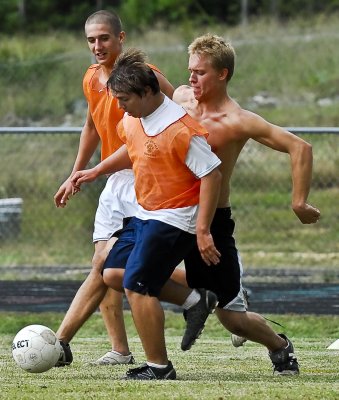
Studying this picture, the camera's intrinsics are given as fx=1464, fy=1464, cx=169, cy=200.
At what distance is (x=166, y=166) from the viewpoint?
772cm

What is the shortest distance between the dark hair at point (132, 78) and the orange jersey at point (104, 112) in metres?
1.09

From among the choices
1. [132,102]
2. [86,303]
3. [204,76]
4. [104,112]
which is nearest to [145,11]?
[104,112]

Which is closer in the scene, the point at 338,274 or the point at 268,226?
the point at 338,274

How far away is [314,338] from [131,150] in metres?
4.29

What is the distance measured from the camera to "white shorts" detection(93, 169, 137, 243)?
29.4 feet

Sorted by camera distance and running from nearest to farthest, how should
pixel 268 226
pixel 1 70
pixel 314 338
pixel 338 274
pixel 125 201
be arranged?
pixel 125 201
pixel 314 338
pixel 338 274
pixel 268 226
pixel 1 70

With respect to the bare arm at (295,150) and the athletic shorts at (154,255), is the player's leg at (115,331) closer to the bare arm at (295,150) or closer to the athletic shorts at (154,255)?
the athletic shorts at (154,255)

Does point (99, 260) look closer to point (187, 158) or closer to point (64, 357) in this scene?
point (64, 357)

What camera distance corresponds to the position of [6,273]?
15.4 meters

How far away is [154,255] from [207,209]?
1.22 feet

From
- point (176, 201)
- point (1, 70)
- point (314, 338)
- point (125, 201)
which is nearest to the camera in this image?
point (176, 201)

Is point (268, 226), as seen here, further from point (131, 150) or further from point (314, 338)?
point (131, 150)

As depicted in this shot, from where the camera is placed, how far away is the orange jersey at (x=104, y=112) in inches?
352

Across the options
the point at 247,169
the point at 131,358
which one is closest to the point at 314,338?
the point at 131,358
